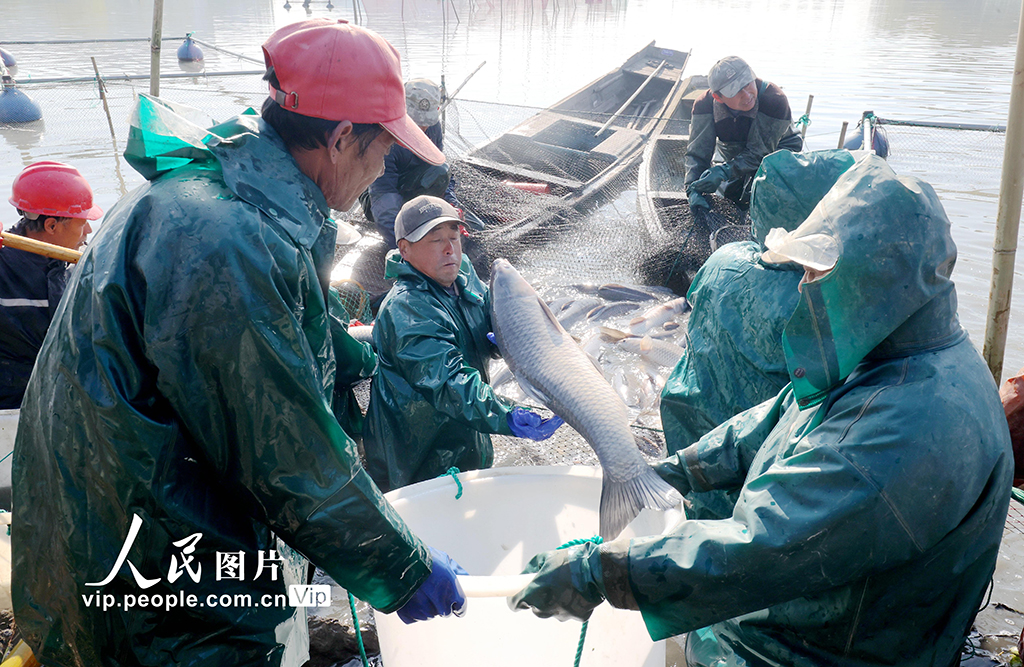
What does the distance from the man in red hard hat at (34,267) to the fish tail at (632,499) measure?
10.2ft

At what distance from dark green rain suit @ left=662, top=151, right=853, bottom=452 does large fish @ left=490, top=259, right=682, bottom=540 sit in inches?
14.4

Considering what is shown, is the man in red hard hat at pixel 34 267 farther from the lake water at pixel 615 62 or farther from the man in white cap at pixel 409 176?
the lake water at pixel 615 62

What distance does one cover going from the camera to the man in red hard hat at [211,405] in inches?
60.0

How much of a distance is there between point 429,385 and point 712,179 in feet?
17.7

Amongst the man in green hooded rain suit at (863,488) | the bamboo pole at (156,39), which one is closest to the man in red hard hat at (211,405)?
the man in green hooded rain suit at (863,488)

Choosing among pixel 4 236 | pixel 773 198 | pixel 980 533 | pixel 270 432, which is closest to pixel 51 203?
pixel 4 236

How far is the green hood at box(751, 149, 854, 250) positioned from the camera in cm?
284

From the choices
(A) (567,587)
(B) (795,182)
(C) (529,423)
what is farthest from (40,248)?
(B) (795,182)

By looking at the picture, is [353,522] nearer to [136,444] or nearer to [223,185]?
[136,444]

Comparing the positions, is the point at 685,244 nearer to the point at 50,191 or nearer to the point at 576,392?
the point at 576,392

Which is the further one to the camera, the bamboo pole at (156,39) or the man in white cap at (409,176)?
the man in white cap at (409,176)

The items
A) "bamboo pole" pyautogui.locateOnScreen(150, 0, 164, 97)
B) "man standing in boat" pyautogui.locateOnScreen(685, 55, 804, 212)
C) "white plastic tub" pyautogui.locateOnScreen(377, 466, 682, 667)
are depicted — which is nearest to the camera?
"white plastic tub" pyautogui.locateOnScreen(377, 466, 682, 667)

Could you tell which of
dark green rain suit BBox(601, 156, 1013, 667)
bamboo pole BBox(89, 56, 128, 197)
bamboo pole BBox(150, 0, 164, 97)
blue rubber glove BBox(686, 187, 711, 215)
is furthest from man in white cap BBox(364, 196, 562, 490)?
bamboo pole BBox(89, 56, 128, 197)

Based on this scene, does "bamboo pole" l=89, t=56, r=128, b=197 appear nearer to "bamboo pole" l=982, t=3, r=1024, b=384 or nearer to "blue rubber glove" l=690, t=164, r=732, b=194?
"blue rubber glove" l=690, t=164, r=732, b=194
